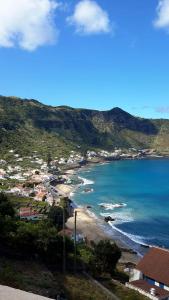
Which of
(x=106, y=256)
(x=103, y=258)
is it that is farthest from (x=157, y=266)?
(x=103, y=258)

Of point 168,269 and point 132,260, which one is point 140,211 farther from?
point 168,269

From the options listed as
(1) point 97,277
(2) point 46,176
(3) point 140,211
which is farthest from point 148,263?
(2) point 46,176

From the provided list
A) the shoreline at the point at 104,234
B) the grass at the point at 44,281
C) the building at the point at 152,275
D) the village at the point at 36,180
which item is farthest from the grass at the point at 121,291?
the village at the point at 36,180

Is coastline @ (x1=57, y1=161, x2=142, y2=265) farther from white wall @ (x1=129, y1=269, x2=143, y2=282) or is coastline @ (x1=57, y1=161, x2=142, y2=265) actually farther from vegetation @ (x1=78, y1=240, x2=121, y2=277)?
vegetation @ (x1=78, y1=240, x2=121, y2=277)

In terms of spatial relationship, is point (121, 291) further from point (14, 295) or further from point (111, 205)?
point (111, 205)

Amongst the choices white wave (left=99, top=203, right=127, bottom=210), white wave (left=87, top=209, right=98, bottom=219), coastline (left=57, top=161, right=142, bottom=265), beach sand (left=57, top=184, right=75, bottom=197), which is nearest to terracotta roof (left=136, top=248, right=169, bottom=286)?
coastline (left=57, top=161, right=142, bottom=265)

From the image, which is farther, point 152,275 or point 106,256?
point 106,256

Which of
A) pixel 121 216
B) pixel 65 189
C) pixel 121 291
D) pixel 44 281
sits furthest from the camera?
pixel 65 189
